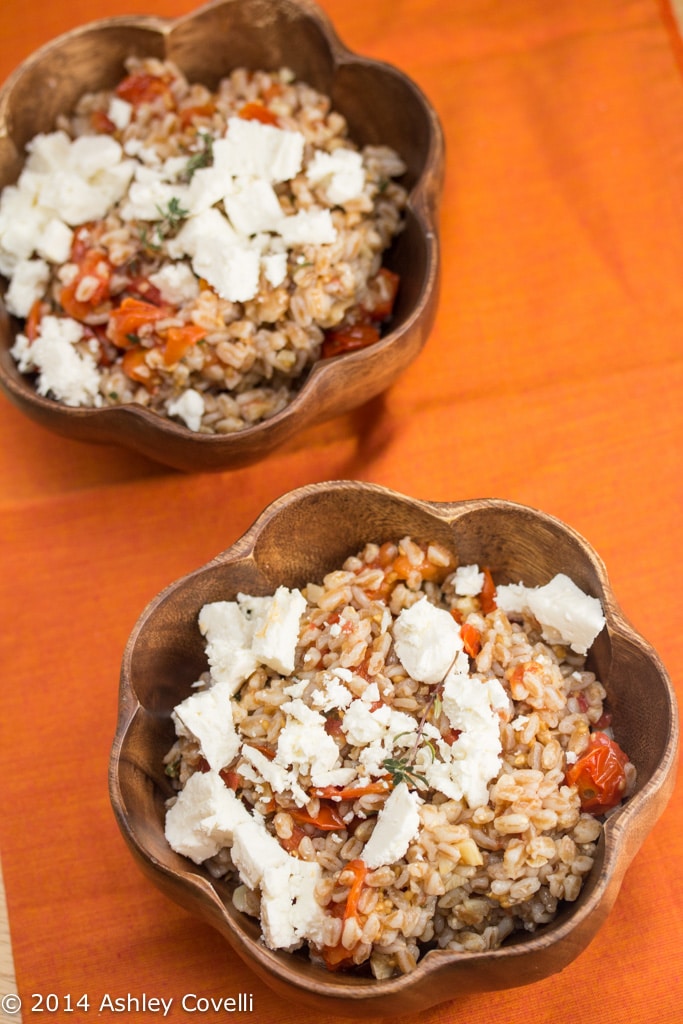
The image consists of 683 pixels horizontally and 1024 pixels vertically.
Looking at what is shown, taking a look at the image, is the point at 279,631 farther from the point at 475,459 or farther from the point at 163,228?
the point at 163,228

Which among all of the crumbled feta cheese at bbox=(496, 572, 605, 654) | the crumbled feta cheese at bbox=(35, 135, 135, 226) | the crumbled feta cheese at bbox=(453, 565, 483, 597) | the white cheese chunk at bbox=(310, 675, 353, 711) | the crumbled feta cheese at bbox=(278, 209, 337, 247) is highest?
the crumbled feta cheese at bbox=(35, 135, 135, 226)

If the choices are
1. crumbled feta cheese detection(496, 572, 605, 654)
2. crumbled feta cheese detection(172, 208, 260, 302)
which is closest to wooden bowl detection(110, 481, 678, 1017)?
crumbled feta cheese detection(496, 572, 605, 654)

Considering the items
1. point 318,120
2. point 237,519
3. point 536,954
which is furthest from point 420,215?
point 536,954

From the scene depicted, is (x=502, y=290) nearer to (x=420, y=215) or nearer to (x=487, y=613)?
(x=420, y=215)

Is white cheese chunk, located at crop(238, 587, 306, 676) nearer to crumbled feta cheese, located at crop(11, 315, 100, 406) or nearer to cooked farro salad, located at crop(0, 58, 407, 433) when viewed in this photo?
cooked farro salad, located at crop(0, 58, 407, 433)

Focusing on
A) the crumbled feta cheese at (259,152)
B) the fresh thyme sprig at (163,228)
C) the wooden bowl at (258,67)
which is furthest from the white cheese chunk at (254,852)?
the crumbled feta cheese at (259,152)

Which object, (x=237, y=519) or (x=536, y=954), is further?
(x=237, y=519)
